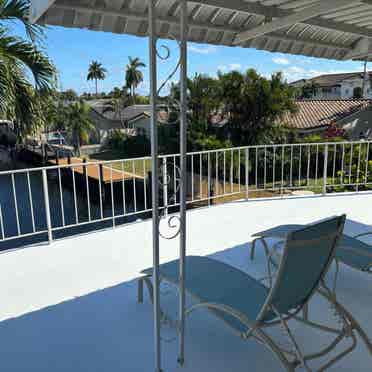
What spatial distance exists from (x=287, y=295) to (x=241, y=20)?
2.82m

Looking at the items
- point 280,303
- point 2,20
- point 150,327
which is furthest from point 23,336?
point 2,20

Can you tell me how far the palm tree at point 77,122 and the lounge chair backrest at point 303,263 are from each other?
3726cm

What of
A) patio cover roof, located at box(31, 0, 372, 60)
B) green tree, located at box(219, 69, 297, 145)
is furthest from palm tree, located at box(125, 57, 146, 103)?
patio cover roof, located at box(31, 0, 372, 60)

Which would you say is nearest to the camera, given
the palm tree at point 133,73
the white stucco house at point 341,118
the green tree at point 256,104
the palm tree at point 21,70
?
the palm tree at point 21,70

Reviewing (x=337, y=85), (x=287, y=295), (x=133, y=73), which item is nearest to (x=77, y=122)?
(x=133, y=73)

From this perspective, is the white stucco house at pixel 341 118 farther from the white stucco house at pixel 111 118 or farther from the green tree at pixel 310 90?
the green tree at pixel 310 90

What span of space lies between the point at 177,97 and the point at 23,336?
1877mm

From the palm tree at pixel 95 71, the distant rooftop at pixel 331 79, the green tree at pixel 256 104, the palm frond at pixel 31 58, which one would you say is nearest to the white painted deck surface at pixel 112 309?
the palm frond at pixel 31 58

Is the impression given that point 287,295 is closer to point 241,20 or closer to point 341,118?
point 241,20

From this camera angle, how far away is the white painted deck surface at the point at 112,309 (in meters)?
2.10

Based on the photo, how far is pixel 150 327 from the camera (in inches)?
94.4

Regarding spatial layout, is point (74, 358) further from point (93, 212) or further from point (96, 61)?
point (96, 61)

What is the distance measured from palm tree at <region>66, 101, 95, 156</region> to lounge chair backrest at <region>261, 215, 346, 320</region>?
122 feet

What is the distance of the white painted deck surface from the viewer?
2.10m
